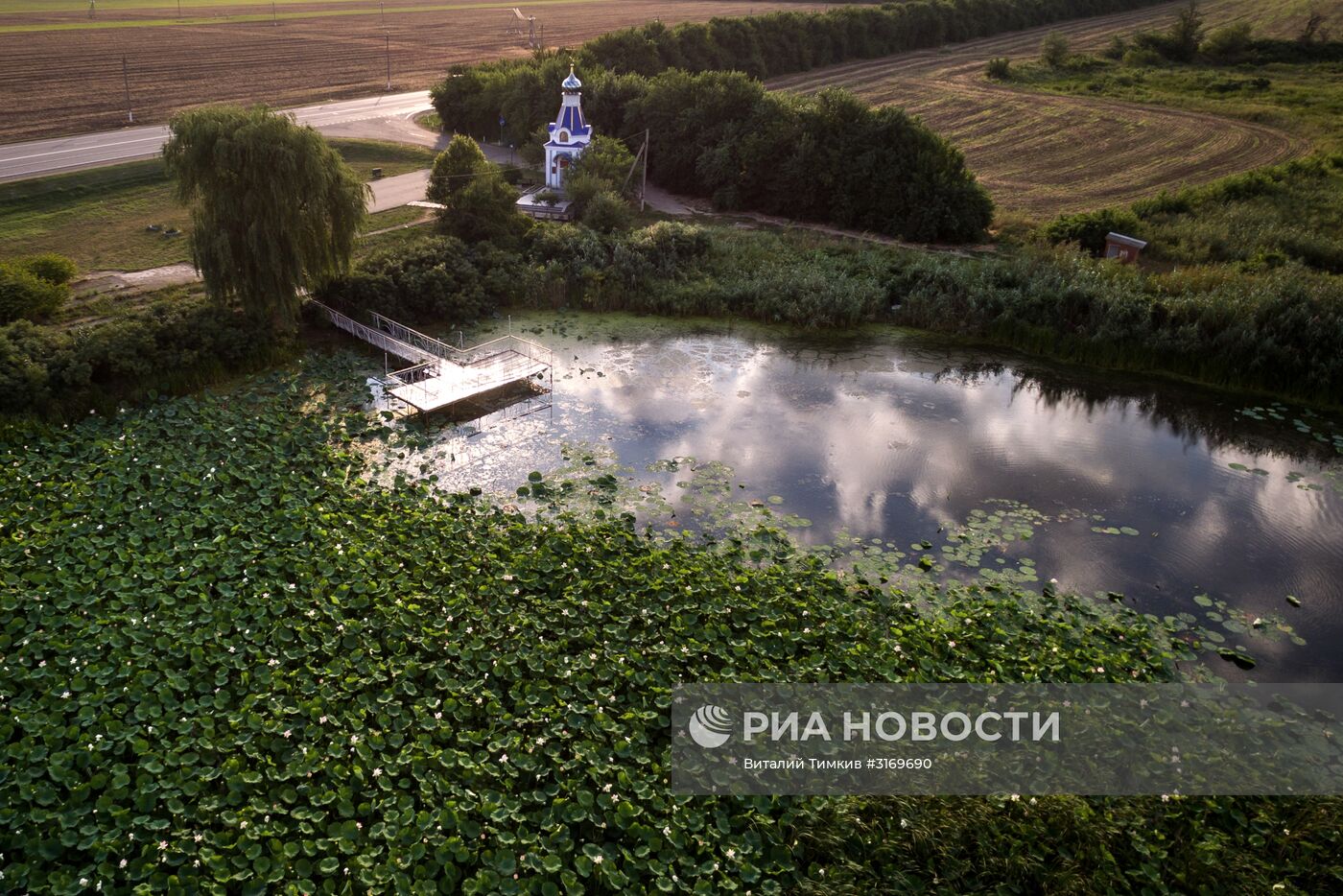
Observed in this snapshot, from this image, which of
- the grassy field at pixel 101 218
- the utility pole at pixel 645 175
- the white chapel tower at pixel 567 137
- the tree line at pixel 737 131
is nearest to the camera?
the grassy field at pixel 101 218

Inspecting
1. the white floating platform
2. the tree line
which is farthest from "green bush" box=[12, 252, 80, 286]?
the tree line

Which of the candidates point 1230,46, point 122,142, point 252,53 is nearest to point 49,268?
point 122,142

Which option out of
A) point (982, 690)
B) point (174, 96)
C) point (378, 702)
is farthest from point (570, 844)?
point (174, 96)

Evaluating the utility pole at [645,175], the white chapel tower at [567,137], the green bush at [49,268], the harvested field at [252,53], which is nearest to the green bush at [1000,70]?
the harvested field at [252,53]

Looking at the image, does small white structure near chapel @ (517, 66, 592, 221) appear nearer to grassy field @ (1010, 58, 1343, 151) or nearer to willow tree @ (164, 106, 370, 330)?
willow tree @ (164, 106, 370, 330)

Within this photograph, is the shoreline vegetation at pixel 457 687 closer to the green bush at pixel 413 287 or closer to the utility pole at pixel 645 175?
the green bush at pixel 413 287

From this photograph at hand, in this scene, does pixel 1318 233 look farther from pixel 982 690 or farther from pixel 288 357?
pixel 288 357
